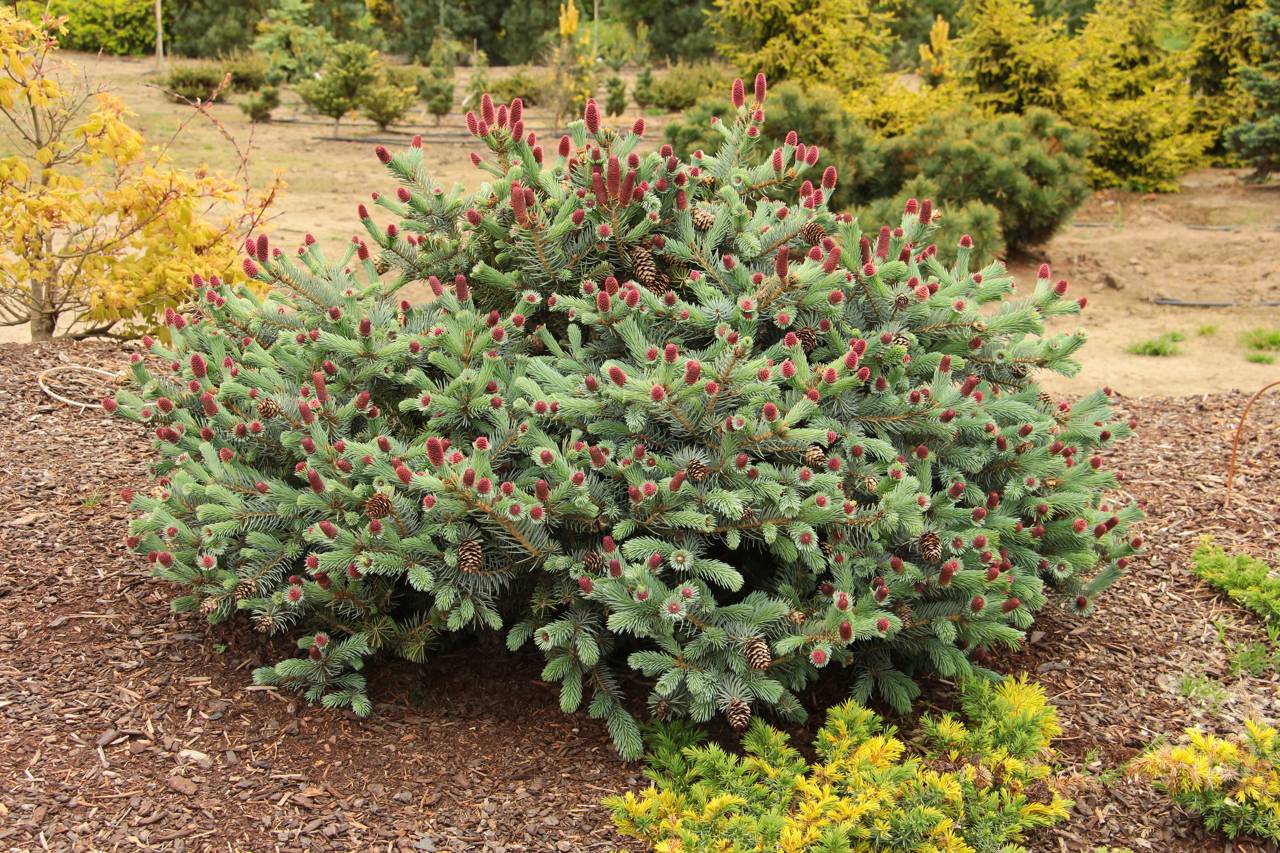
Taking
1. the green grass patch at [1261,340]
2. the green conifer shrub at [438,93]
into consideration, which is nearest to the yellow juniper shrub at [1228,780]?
the green grass patch at [1261,340]

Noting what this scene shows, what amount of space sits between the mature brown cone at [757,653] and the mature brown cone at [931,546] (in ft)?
1.70

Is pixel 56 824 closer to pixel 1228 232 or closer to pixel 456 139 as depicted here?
pixel 1228 232

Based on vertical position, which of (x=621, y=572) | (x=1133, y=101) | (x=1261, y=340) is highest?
(x=1133, y=101)

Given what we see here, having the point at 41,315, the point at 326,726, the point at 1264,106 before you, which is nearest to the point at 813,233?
the point at 326,726

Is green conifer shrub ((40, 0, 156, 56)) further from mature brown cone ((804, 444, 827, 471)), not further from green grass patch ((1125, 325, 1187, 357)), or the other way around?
mature brown cone ((804, 444, 827, 471))

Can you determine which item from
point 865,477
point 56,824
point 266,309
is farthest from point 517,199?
point 56,824

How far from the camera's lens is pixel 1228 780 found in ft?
8.55

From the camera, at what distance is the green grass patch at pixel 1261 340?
24.1 ft

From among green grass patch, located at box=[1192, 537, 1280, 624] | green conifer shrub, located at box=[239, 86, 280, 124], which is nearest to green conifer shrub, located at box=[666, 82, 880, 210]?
green grass patch, located at box=[1192, 537, 1280, 624]

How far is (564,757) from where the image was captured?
9.05ft

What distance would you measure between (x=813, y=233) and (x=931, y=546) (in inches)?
39.7

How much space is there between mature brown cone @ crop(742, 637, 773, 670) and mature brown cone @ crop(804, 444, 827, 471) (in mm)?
473

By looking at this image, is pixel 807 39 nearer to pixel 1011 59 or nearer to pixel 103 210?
pixel 1011 59

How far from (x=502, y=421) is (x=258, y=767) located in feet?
3.45
